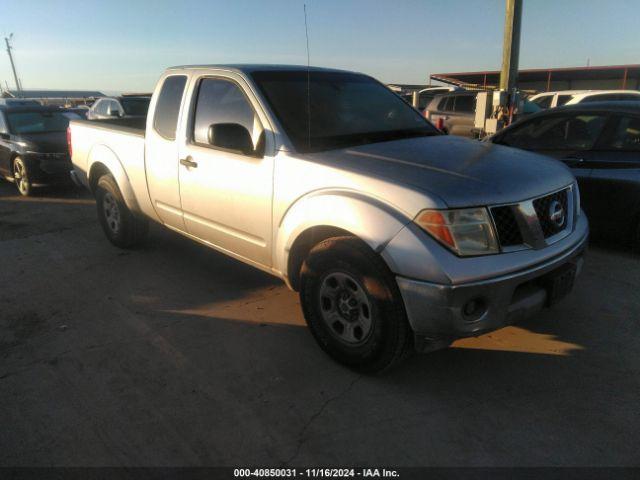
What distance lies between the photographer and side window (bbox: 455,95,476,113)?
42.2 feet

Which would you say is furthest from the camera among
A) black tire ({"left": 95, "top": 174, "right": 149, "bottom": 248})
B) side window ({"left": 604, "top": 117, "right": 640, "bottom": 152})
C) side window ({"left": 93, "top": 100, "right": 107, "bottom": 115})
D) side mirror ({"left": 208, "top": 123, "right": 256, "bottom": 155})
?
side window ({"left": 93, "top": 100, "right": 107, "bottom": 115})

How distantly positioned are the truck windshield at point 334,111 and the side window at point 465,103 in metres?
9.52

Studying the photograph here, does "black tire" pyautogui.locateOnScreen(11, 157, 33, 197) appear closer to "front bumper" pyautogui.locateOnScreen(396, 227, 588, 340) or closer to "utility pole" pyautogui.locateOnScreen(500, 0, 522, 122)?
"front bumper" pyautogui.locateOnScreen(396, 227, 588, 340)

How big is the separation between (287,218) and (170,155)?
5.02ft

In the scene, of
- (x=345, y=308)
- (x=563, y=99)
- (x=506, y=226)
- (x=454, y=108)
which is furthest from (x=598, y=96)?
(x=345, y=308)

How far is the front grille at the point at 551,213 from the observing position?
9.15ft

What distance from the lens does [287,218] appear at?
10.3ft

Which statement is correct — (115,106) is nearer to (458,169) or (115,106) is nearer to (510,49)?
(510,49)

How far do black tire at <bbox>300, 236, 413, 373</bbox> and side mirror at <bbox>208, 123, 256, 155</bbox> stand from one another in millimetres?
907

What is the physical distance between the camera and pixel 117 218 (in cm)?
524

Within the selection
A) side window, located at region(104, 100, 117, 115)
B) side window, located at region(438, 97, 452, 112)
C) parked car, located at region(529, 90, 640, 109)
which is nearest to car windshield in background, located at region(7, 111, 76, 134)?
side window, located at region(104, 100, 117, 115)

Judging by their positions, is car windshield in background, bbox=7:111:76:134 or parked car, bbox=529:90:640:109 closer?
car windshield in background, bbox=7:111:76:134

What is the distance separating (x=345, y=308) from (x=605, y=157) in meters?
3.48

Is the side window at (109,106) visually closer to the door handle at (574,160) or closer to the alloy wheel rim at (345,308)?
the door handle at (574,160)
